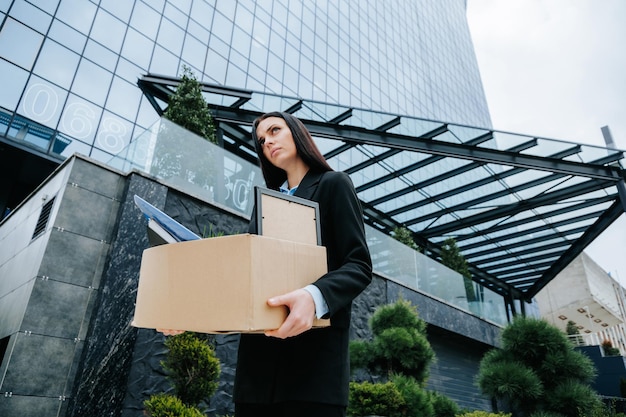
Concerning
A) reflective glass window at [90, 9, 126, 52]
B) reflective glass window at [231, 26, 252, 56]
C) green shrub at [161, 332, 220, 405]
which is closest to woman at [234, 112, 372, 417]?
green shrub at [161, 332, 220, 405]

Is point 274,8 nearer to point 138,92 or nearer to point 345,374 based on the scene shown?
point 138,92

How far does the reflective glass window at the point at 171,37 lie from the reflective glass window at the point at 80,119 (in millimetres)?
3864

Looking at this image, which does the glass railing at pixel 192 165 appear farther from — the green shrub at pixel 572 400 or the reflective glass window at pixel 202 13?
the reflective glass window at pixel 202 13

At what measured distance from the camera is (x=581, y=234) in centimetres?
1557

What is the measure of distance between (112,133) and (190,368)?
10.4 meters

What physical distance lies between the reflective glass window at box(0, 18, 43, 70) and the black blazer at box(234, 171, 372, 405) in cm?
1278

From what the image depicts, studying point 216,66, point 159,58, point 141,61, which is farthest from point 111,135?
point 216,66

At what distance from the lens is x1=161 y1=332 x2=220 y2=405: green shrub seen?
12.6ft

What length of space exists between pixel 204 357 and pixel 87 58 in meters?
11.7

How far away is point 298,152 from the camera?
152 centimetres

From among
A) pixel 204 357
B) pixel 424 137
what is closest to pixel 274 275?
pixel 204 357

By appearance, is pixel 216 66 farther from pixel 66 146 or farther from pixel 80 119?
pixel 66 146

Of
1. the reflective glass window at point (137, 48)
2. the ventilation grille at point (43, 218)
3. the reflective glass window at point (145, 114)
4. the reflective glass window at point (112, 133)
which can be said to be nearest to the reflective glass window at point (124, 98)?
the reflective glass window at point (145, 114)

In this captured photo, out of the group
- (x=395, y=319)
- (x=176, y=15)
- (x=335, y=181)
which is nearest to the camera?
(x=335, y=181)
